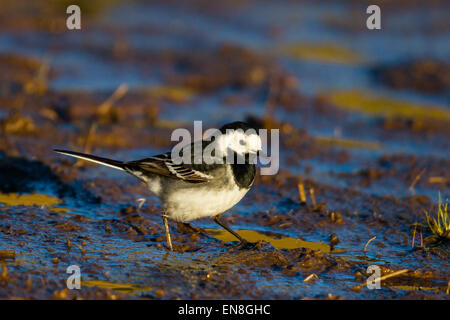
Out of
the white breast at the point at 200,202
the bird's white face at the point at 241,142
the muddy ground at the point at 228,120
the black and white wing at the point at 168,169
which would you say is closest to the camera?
the muddy ground at the point at 228,120

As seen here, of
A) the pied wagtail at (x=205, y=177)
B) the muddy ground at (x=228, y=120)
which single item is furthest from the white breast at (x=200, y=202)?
the muddy ground at (x=228, y=120)

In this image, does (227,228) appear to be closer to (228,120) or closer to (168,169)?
(168,169)

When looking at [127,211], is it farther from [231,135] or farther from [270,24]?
[270,24]

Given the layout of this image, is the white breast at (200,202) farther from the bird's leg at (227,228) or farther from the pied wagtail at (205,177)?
the bird's leg at (227,228)

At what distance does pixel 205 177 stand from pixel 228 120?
4.96 meters

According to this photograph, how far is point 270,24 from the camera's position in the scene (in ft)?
57.0

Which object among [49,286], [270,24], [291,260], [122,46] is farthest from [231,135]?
[270,24]

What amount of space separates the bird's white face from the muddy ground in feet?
3.10

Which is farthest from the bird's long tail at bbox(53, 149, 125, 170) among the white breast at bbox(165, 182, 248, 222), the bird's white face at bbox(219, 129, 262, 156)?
the bird's white face at bbox(219, 129, 262, 156)

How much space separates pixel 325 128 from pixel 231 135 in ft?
17.3

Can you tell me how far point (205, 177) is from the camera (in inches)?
255

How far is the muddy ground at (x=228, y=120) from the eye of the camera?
19.6 ft

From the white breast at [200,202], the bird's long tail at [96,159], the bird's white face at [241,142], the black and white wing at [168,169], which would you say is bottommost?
the white breast at [200,202]

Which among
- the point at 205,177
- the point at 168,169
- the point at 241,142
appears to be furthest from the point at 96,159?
the point at 241,142
